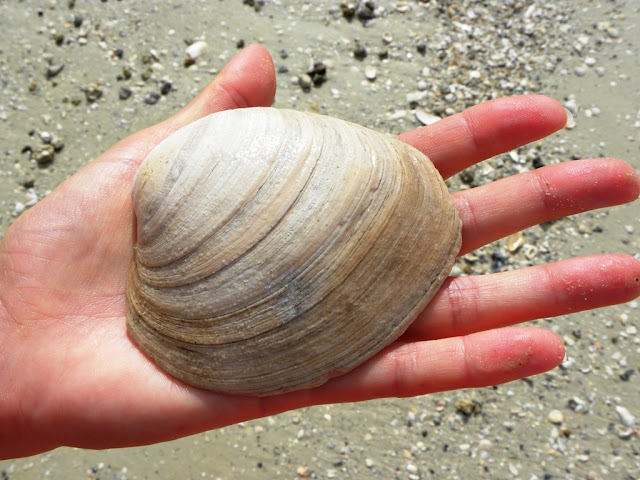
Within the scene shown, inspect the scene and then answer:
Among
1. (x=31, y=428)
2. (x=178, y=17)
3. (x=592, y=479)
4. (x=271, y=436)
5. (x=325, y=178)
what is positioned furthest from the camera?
(x=178, y=17)

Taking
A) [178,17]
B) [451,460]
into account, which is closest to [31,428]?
[451,460]

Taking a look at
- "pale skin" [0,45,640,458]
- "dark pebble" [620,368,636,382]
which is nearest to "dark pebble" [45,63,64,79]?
"pale skin" [0,45,640,458]

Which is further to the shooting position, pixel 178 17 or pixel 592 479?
pixel 178 17

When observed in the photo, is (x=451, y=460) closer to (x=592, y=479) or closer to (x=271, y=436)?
(x=592, y=479)

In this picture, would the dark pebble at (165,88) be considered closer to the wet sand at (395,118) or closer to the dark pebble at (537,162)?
the wet sand at (395,118)

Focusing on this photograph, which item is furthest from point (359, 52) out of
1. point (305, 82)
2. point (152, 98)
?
point (152, 98)

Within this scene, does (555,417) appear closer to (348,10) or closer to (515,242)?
(515,242)
